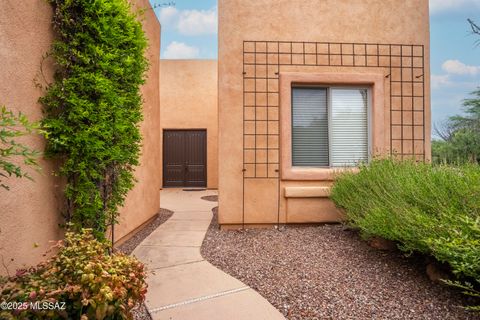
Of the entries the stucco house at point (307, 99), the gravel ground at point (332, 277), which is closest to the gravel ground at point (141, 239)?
the stucco house at point (307, 99)

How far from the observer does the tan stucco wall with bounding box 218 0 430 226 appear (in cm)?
469

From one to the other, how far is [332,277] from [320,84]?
10.9ft

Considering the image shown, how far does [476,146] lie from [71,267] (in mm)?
14005

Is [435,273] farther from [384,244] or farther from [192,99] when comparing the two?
[192,99]

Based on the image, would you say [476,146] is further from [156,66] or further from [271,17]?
[156,66]

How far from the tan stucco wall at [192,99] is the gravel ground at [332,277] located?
727 centimetres

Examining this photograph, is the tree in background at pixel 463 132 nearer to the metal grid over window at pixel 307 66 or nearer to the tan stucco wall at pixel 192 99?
the metal grid over window at pixel 307 66

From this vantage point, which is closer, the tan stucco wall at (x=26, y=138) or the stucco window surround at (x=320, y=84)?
the tan stucco wall at (x=26, y=138)

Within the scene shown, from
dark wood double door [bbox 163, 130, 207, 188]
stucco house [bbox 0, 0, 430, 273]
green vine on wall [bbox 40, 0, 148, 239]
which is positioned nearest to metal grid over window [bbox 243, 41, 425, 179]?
stucco house [bbox 0, 0, 430, 273]

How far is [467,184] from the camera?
2592mm

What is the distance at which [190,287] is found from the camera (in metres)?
2.61

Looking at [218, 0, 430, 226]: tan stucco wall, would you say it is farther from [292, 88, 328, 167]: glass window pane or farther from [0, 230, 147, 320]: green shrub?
[0, 230, 147, 320]: green shrub

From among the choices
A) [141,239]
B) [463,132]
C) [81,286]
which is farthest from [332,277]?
[463,132]

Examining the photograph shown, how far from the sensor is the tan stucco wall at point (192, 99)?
11148 mm
